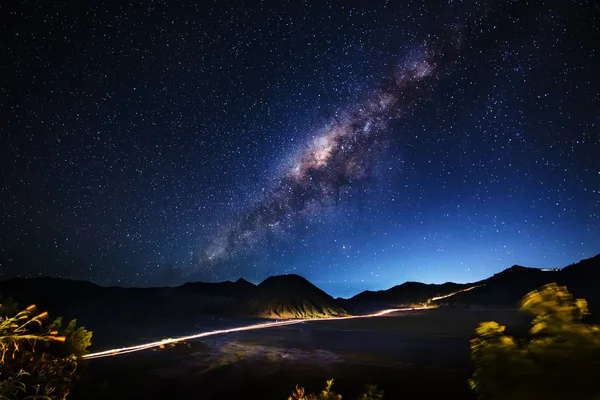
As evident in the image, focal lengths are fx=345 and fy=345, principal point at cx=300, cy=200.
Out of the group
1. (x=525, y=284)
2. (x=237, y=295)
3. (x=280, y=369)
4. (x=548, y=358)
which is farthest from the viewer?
(x=237, y=295)

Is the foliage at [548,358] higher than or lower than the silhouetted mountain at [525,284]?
lower

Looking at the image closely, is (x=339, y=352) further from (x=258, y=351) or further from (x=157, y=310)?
(x=157, y=310)

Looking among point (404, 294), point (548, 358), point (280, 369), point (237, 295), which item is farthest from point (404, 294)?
point (548, 358)

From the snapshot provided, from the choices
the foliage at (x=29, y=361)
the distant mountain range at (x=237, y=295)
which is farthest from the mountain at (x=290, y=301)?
the foliage at (x=29, y=361)

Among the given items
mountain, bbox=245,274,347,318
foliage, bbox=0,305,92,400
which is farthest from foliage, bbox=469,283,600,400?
mountain, bbox=245,274,347,318

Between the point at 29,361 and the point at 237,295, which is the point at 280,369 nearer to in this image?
the point at 29,361

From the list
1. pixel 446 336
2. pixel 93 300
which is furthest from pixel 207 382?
pixel 93 300

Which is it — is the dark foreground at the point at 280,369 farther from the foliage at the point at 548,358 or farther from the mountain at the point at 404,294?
the mountain at the point at 404,294
